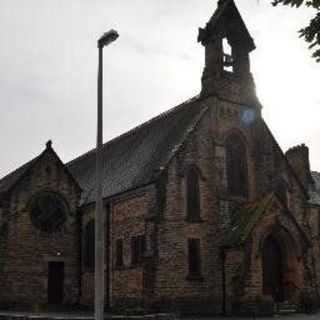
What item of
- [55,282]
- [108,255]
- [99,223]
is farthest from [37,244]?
[99,223]

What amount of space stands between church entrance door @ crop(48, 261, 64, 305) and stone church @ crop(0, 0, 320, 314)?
63mm

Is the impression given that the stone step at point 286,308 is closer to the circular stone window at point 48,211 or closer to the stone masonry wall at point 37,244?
the stone masonry wall at point 37,244

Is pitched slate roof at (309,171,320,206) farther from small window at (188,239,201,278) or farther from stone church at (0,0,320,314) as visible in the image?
small window at (188,239,201,278)

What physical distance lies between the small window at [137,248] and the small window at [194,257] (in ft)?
7.78

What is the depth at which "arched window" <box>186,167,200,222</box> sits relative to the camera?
96.8ft

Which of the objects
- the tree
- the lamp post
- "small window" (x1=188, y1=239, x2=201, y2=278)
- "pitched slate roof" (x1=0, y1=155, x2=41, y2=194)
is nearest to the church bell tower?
"small window" (x1=188, y1=239, x2=201, y2=278)

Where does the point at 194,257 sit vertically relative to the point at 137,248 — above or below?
below

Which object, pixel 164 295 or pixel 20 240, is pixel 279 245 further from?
pixel 20 240

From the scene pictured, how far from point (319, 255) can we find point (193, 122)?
17.2 meters

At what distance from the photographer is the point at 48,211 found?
35156 millimetres

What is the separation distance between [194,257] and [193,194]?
127 inches

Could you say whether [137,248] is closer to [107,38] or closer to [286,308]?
[286,308]

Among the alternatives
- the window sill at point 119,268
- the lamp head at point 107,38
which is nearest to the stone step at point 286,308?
the window sill at point 119,268

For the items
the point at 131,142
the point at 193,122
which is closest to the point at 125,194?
the point at 193,122
